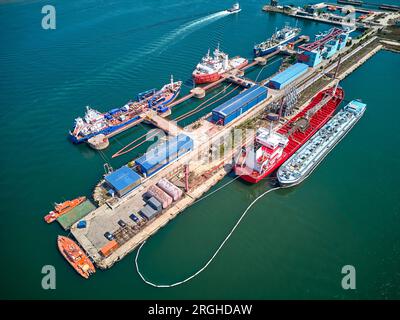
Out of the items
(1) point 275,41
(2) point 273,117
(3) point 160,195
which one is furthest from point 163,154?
(1) point 275,41

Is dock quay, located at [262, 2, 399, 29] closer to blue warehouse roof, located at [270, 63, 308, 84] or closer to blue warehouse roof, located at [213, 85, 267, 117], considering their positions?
blue warehouse roof, located at [270, 63, 308, 84]

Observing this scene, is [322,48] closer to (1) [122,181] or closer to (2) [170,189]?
(2) [170,189]

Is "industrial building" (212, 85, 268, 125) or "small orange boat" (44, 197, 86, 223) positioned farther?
"industrial building" (212, 85, 268, 125)

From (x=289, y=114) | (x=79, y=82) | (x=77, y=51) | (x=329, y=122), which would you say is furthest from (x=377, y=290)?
(x=77, y=51)

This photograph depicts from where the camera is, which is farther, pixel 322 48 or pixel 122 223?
pixel 322 48

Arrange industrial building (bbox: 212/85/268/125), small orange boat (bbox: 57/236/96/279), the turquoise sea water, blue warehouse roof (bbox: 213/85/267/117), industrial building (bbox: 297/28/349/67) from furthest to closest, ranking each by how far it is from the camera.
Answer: industrial building (bbox: 297/28/349/67) < blue warehouse roof (bbox: 213/85/267/117) < industrial building (bbox: 212/85/268/125) < small orange boat (bbox: 57/236/96/279) < the turquoise sea water

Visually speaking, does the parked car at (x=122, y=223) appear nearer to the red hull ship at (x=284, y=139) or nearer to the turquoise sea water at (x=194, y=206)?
the turquoise sea water at (x=194, y=206)

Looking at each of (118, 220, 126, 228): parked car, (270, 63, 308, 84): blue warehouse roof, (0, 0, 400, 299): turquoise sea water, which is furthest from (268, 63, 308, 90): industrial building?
(118, 220, 126, 228): parked car
